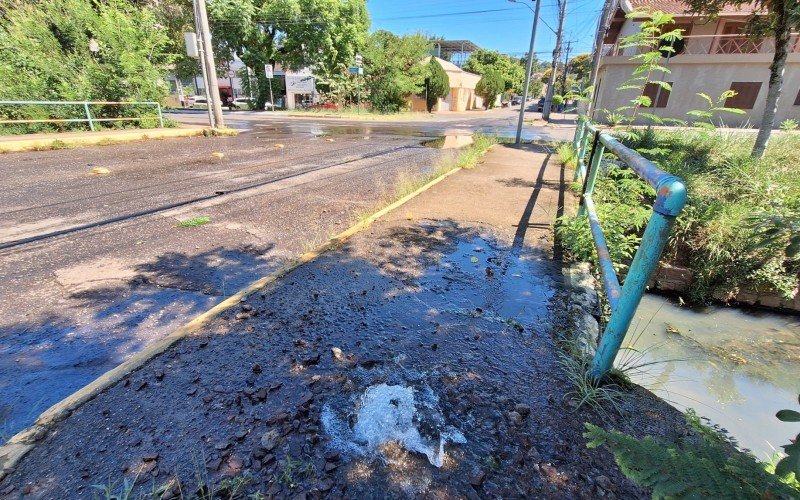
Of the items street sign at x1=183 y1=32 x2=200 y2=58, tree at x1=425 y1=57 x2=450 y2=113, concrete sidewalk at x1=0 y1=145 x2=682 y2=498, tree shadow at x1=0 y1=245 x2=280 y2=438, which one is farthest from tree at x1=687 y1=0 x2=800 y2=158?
tree at x1=425 y1=57 x2=450 y2=113

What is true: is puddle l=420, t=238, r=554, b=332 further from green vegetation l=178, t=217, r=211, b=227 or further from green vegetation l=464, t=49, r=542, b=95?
green vegetation l=464, t=49, r=542, b=95

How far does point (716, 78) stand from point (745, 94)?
1.76m

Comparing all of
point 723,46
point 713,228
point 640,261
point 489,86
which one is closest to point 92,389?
point 640,261

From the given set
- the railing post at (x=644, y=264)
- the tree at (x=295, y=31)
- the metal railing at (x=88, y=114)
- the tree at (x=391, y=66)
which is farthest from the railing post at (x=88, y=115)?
the tree at (x=391, y=66)

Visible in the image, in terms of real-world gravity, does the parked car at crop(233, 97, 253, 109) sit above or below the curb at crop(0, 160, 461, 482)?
above

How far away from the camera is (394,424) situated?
→ 1809 millimetres

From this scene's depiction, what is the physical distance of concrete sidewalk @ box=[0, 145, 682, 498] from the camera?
1.53 m

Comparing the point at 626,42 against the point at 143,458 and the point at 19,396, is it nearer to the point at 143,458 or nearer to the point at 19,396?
the point at 143,458

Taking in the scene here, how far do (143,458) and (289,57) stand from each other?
3742 centimetres

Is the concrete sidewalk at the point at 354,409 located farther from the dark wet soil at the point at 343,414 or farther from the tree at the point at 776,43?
the tree at the point at 776,43

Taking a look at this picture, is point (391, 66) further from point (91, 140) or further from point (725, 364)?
point (725, 364)

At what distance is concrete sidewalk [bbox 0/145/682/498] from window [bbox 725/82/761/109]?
26.2 metres

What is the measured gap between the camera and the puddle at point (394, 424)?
169cm

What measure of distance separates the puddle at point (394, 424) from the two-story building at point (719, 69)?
23.2m
